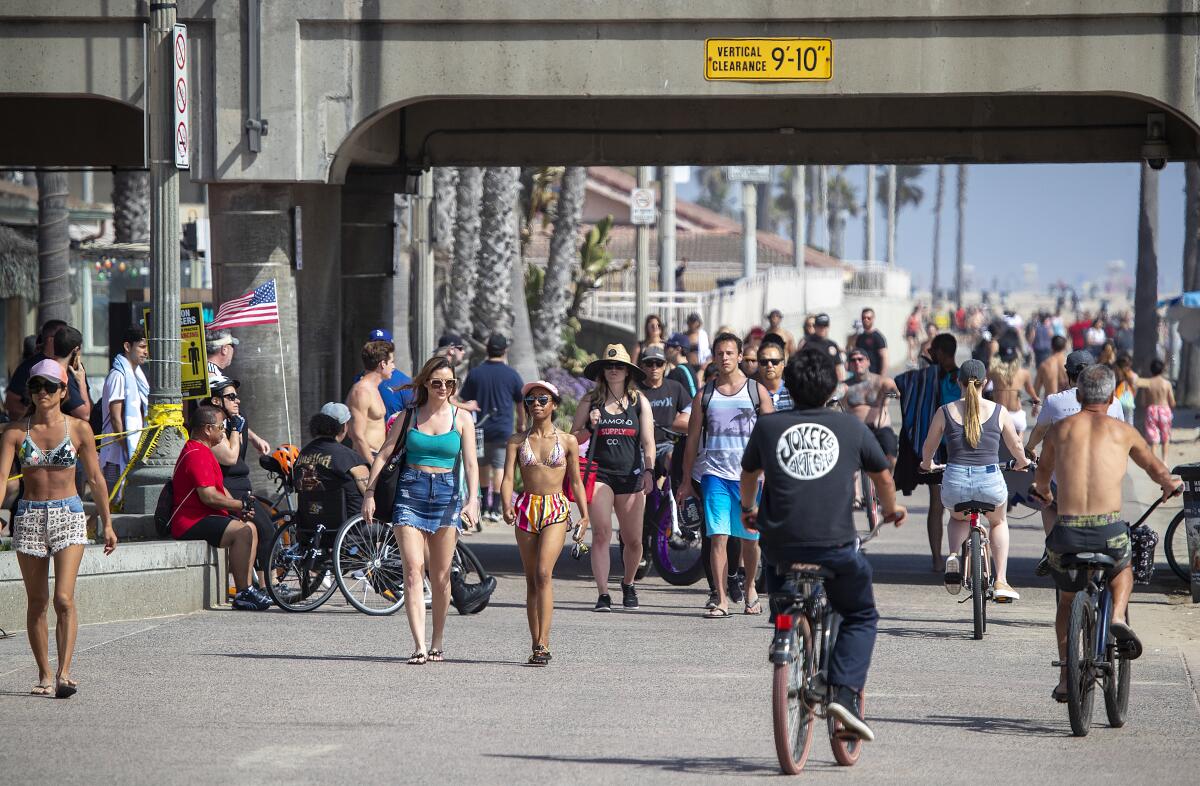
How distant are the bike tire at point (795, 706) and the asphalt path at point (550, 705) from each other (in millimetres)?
123

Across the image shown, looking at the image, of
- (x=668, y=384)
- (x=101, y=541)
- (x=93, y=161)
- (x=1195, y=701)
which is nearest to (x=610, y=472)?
(x=668, y=384)

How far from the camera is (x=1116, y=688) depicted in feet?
27.5

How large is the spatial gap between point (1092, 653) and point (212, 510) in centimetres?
632

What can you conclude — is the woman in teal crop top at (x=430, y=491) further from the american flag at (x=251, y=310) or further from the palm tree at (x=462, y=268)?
the palm tree at (x=462, y=268)

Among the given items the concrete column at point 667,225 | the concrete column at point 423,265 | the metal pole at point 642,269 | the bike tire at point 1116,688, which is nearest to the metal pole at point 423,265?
the concrete column at point 423,265

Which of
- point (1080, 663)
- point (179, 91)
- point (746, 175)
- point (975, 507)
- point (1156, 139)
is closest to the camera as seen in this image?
point (1080, 663)

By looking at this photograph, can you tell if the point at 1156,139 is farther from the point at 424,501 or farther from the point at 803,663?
the point at 803,663

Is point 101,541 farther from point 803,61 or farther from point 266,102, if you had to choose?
point 803,61

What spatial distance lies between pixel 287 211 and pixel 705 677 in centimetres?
656

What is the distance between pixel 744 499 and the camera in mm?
7875

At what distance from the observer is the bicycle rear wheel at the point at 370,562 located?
39.2 ft

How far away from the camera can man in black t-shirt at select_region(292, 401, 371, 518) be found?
474 inches

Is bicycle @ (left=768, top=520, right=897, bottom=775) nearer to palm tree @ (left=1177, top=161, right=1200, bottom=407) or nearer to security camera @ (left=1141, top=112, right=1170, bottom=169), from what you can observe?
security camera @ (left=1141, top=112, right=1170, bottom=169)

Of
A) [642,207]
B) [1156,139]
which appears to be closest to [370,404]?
[1156,139]
